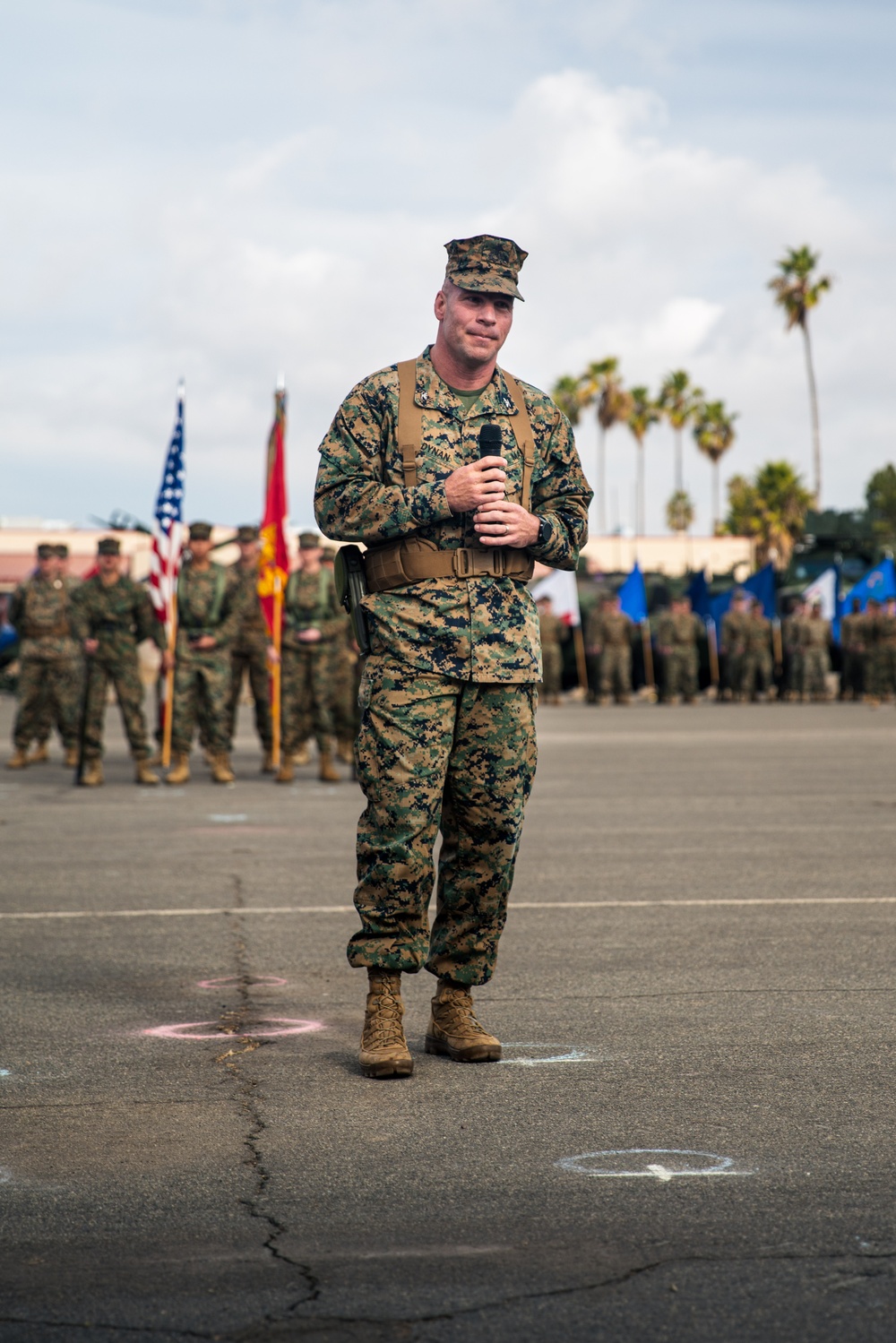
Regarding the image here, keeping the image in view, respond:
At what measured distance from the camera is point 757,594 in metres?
Answer: 37.3

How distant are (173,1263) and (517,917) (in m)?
4.73

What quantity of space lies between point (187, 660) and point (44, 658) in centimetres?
259

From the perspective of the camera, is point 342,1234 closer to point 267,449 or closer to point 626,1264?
point 626,1264

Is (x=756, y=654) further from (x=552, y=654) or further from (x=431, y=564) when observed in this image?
(x=431, y=564)

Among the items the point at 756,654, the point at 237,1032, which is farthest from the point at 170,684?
the point at 756,654

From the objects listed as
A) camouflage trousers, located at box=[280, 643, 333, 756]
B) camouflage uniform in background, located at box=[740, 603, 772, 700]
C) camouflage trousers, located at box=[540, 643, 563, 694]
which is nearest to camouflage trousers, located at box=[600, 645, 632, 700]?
camouflage trousers, located at box=[540, 643, 563, 694]

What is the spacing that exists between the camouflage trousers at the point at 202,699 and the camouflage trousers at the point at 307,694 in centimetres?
73

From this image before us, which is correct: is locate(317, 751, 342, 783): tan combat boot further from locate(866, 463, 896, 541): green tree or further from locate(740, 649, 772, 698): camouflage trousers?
locate(866, 463, 896, 541): green tree

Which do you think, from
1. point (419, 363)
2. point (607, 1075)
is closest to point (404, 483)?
point (419, 363)

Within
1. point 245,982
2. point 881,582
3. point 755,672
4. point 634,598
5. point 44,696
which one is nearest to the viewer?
point 245,982

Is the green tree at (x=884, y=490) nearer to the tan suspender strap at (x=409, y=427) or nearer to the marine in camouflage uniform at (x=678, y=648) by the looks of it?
the marine in camouflage uniform at (x=678, y=648)

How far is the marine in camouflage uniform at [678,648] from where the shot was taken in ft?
114

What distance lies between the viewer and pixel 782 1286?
334 centimetres

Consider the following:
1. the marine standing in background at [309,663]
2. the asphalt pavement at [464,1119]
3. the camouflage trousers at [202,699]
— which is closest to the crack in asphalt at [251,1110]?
the asphalt pavement at [464,1119]
